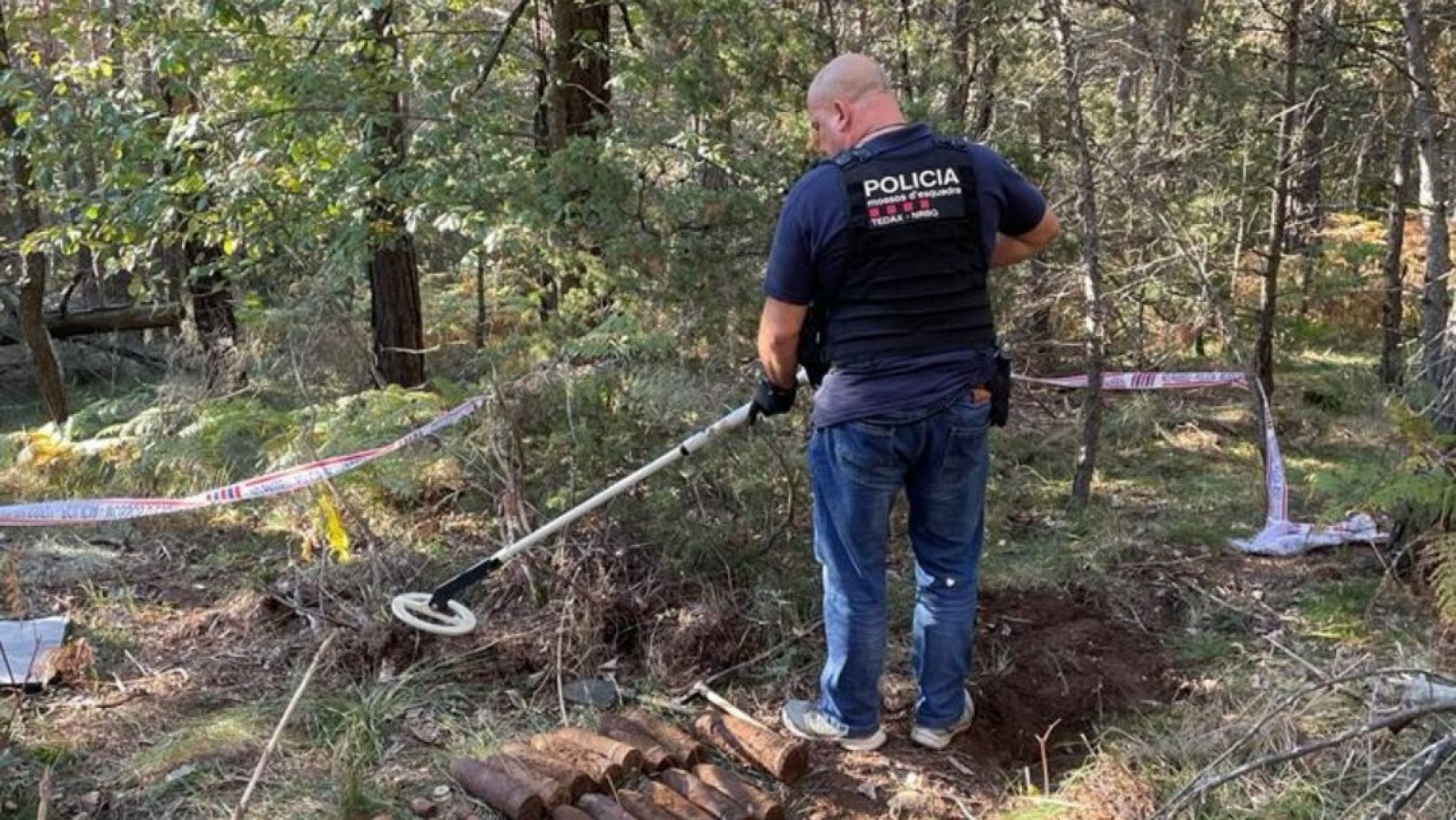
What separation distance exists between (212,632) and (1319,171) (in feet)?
33.4

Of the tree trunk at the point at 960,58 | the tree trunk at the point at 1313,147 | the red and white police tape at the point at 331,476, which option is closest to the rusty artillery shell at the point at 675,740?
the red and white police tape at the point at 331,476

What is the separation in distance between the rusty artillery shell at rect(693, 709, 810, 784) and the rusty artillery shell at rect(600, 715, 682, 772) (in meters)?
0.20

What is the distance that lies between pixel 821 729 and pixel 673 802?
652 millimetres

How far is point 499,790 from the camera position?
305 centimetres

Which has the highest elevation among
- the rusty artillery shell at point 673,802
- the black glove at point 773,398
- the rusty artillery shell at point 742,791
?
the black glove at point 773,398

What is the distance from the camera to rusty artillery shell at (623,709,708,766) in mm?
3307

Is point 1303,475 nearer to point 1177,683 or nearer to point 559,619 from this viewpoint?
point 1177,683

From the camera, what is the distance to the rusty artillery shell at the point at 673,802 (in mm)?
3002

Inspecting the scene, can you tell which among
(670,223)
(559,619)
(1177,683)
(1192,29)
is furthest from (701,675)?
(1192,29)

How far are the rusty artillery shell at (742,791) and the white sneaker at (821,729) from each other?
368mm

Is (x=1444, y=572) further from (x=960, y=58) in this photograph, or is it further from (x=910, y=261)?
(x=960, y=58)

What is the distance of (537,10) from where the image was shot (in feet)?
21.2

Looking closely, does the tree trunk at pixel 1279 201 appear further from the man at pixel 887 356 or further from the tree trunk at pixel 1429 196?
the man at pixel 887 356

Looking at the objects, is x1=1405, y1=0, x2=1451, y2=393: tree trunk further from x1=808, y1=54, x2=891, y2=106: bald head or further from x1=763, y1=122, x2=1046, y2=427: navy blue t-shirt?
x1=808, y1=54, x2=891, y2=106: bald head
